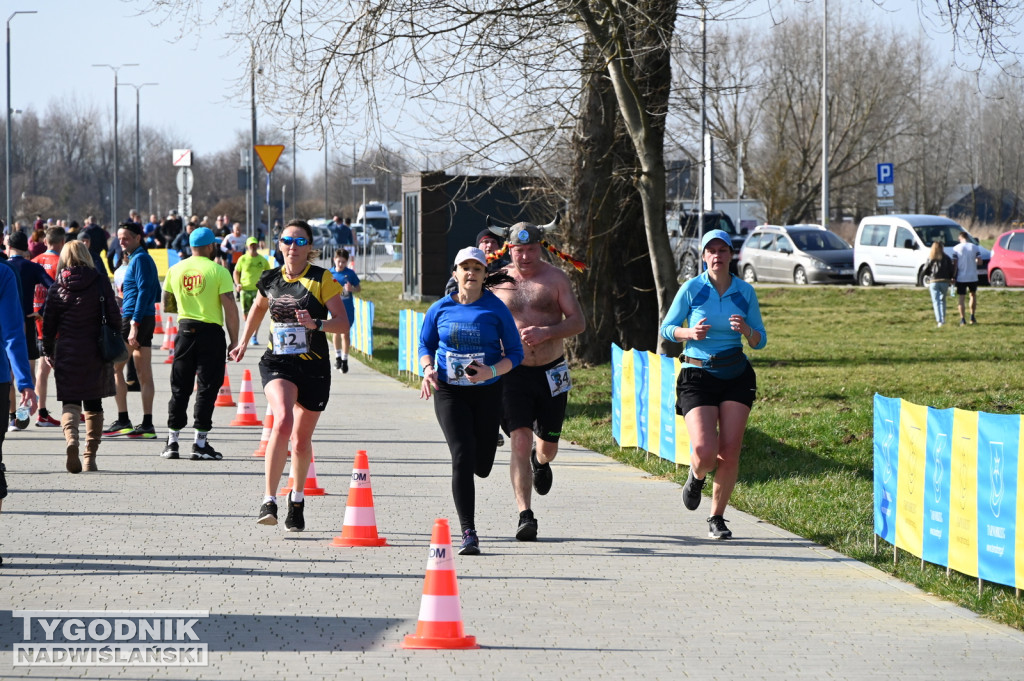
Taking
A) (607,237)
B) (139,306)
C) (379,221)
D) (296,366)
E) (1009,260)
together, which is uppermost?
(379,221)

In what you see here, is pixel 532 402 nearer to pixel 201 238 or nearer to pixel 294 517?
pixel 294 517

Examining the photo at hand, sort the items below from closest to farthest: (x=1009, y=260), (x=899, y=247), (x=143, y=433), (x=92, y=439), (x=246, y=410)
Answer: (x=92, y=439)
(x=143, y=433)
(x=246, y=410)
(x=1009, y=260)
(x=899, y=247)

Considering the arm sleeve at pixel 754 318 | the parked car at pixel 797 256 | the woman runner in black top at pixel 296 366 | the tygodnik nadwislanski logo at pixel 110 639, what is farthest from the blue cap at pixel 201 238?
the parked car at pixel 797 256

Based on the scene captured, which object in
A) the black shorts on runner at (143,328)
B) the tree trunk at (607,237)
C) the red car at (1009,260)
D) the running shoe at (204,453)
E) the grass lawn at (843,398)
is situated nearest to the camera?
the grass lawn at (843,398)

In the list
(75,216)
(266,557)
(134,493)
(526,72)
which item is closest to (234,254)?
A: (526,72)

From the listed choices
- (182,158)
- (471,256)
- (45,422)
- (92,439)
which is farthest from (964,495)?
(182,158)

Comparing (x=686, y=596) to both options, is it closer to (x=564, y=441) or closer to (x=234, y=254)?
(x=564, y=441)

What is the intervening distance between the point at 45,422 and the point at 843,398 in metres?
8.26

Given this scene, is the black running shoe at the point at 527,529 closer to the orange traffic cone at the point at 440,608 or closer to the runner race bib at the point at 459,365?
the runner race bib at the point at 459,365

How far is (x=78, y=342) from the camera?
11.1 meters

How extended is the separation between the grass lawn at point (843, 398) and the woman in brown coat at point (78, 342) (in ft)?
14.7

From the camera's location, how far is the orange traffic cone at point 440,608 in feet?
19.3

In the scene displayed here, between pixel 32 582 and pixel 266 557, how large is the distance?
50.4 inches

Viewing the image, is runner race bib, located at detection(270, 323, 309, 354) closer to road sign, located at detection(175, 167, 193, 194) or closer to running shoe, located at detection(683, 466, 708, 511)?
running shoe, located at detection(683, 466, 708, 511)
